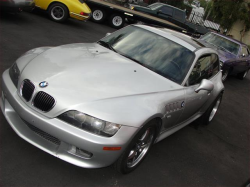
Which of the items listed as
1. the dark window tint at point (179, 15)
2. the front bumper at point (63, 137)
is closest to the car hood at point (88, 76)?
the front bumper at point (63, 137)

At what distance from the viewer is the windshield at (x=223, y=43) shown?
31.7 ft

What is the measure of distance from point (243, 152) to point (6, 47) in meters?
5.61

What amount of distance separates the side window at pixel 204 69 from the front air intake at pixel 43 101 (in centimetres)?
206

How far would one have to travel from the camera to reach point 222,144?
479cm

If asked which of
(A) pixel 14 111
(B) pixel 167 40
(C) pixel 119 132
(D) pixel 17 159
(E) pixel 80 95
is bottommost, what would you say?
(D) pixel 17 159

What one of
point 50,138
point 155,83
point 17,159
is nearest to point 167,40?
point 155,83

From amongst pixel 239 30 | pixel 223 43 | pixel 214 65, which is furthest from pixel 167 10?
pixel 239 30

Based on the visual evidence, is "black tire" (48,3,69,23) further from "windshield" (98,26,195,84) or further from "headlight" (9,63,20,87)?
"headlight" (9,63,20,87)

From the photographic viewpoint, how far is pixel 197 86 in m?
3.91

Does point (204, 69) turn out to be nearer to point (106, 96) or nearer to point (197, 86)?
point (197, 86)

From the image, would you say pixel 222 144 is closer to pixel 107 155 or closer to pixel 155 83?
pixel 155 83

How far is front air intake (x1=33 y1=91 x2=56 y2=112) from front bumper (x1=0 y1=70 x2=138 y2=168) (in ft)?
0.25

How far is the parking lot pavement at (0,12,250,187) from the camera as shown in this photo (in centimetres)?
280

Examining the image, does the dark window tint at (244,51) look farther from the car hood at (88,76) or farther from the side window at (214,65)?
the car hood at (88,76)
